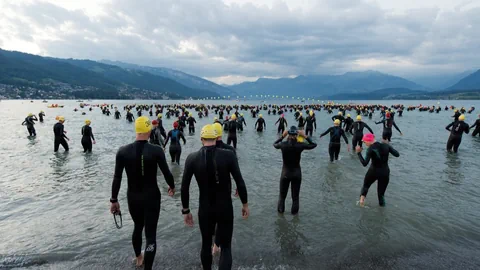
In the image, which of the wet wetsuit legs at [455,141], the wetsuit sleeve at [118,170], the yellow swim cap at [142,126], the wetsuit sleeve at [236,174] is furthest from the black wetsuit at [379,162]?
the wet wetsuit legs at [455,141]

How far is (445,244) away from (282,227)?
10.9 ft

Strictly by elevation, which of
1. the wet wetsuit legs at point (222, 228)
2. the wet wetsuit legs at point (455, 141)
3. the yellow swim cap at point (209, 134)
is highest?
the yellow swim cap at point (209, 134)

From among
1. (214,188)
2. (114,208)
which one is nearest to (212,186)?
(214,188)

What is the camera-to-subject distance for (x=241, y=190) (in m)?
3.98

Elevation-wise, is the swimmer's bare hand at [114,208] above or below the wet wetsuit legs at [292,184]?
above

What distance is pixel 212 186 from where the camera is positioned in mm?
3873

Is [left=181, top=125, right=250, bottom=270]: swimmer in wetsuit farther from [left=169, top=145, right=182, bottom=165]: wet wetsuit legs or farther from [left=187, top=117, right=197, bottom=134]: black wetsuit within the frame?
[left=187, top=117, right=197, bottom=134]: black wetsuit

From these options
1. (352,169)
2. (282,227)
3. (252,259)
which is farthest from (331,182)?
(252,259)

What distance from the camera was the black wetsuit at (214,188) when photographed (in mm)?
3783

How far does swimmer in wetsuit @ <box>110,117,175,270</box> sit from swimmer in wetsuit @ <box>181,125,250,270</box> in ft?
1.92

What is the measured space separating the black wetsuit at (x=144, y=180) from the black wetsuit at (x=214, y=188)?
59 cm

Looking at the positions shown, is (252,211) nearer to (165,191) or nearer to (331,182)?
(165,191)

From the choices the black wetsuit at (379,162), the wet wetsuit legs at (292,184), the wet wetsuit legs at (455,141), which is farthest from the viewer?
the wet wetsuit legs at (455,141)

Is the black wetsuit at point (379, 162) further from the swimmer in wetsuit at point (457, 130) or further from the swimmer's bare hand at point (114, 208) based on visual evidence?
the swimmer in wetsuit at point (457, 130)
